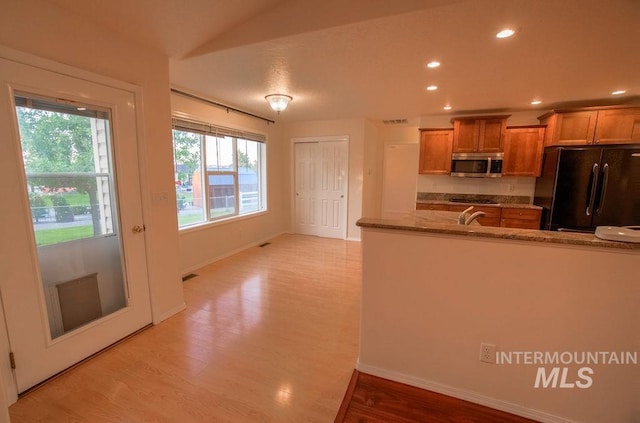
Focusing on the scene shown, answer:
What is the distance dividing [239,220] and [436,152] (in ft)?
12.1

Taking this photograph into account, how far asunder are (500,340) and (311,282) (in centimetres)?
223

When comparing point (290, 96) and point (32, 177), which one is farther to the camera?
point (290, 96)

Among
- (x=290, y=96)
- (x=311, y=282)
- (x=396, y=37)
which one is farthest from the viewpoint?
(x=290, y=96)

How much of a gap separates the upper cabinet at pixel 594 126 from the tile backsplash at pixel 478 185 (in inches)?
31.1

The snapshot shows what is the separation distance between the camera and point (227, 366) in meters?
1.97

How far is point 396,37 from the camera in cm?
207

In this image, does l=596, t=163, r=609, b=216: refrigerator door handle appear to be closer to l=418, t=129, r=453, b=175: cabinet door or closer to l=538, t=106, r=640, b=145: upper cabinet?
l=538, t=106, r=640, b=145: upper cabinet

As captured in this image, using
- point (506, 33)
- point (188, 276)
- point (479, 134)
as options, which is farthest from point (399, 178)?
point (188, 276)

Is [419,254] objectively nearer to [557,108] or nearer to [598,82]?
[598,82]

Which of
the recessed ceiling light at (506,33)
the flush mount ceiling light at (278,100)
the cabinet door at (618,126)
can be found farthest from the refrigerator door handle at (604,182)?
the flush mount ceiling light at (278,100)

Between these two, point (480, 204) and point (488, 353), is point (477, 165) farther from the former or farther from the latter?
point (488, 353)

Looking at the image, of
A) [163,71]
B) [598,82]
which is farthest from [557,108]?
[163,71]

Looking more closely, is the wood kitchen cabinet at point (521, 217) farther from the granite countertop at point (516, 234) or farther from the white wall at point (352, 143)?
the granite countertop at point (516, 234)

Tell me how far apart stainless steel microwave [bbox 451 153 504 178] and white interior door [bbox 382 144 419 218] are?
1.64 meters
